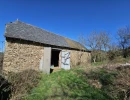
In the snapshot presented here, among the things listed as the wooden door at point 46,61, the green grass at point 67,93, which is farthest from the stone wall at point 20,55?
the green grass at point 67,93

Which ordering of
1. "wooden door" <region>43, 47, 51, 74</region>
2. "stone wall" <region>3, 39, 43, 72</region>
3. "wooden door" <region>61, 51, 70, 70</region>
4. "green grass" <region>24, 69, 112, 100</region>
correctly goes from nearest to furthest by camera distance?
"green grass" <region>24, 69, 112, 100</region> → "stone wall" <region>3, 39, 43, 72</region> → "wooden door" <region>43, 47, 51, 74</region> → "wooden door" <region>61, 51, 70, 70</region>

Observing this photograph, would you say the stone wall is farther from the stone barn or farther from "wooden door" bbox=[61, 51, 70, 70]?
"wooden door" bbox=[61, 51, 70, 70]

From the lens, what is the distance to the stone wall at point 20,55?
822 cm

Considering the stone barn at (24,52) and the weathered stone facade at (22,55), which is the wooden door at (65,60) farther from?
the weathered stone facade at (22,55)

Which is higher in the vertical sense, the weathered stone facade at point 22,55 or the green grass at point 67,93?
the weathered stone facade at point 22,55

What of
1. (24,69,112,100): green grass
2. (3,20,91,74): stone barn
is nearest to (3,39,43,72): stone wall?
(3,20,91,74): stone barn

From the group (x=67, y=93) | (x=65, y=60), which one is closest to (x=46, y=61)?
(x=65, y=60)

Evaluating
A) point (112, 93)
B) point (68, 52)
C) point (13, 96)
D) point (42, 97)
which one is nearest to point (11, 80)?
point (13, 96)

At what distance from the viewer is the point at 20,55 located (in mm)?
8852

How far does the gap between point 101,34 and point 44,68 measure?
2083 centimetres

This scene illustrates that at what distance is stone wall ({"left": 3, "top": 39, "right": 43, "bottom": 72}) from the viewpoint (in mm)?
8219

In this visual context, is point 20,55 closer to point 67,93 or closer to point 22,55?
point 22,55

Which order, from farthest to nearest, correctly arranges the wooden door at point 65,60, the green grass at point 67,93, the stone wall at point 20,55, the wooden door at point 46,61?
the wooden door at point 65,60, the wooden door at point 46,61, the stone wall at point 20,55, the green grass at point 67,93

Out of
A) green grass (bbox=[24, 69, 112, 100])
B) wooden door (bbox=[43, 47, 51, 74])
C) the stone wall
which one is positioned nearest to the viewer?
green grass (bbox=[24, 69, 112, 100])
